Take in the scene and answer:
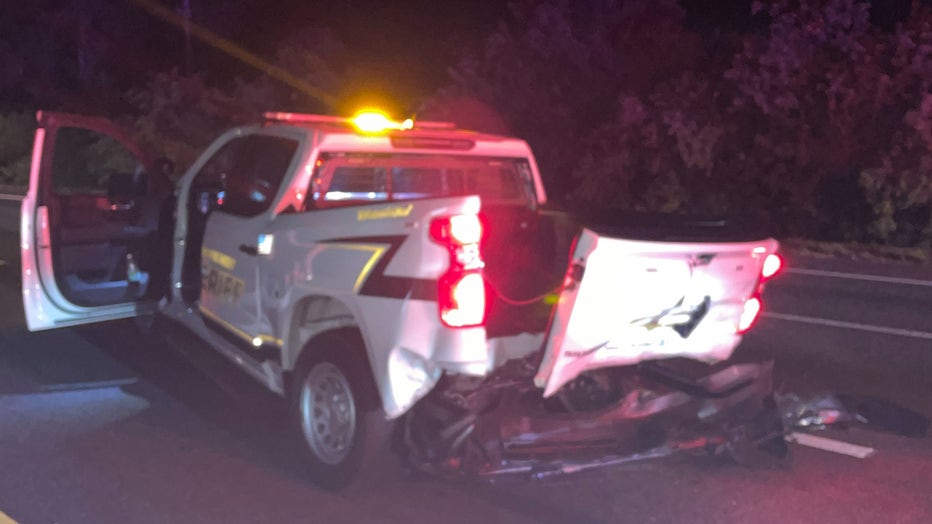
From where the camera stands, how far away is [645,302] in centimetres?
473

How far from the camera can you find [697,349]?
16.8 ft

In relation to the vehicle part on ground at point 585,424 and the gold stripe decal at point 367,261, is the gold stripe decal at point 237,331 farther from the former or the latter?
the vehicle part on ground at point 585,424

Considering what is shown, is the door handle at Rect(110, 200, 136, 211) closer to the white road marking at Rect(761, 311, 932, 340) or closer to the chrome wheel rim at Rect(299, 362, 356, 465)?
the chrome wheel rim at Rect(299, 362, 356, 465)

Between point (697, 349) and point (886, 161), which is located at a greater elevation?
point (886, 161)

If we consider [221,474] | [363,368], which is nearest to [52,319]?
[221,474]

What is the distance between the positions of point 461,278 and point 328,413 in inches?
50.5

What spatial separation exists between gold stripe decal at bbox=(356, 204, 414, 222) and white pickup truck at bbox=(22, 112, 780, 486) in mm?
15

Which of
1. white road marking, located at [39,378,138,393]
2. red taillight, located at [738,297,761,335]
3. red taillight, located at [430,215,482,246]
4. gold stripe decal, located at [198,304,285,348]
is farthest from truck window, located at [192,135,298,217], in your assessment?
red taillight, located at [738,297,761,335]

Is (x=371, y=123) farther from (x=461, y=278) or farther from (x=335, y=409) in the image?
(x=461, y=278)

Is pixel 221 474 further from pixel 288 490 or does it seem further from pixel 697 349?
pixel 697 349

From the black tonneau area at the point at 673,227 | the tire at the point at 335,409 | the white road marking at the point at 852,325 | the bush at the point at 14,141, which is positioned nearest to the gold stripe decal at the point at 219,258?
the tire at the point at 335,409

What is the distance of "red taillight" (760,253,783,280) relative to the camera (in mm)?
5195

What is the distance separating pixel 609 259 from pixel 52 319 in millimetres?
4509

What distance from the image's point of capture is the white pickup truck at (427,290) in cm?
466
